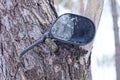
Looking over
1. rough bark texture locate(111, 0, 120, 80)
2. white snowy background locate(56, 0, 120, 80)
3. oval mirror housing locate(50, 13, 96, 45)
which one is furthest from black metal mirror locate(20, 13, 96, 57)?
white snowy background locate(56, 0, 120, 80)

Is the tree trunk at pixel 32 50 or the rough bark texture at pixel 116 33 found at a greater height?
the tree trunk at pixel 32 50

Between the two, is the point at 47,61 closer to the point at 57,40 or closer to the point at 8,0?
the point at 57,40

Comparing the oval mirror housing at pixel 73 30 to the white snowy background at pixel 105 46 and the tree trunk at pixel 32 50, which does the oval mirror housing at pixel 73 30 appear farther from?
the white snowy background at pixel 105 46

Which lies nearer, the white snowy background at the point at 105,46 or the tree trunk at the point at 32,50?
the tree trunk at the point at 32,50

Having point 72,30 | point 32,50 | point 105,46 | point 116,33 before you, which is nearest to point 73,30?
point 72,30

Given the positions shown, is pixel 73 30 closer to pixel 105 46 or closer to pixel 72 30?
pixel 72 30

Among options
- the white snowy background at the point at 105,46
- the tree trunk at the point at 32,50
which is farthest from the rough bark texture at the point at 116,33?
the tree trunk at the point at 32,50

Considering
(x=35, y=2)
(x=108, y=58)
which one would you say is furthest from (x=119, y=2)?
(x=35, y=2)
